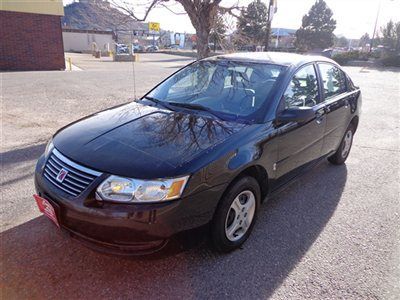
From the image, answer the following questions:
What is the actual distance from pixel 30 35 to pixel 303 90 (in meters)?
17.2

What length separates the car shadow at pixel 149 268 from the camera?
231 centimetres

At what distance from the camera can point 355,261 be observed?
9.07 feet

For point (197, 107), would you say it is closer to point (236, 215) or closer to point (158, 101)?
point (158, 101)

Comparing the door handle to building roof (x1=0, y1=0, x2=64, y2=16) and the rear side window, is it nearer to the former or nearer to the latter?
the rear side window

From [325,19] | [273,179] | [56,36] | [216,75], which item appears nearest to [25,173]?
[216,75]

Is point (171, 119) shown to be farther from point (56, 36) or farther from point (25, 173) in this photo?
point (56, 36)

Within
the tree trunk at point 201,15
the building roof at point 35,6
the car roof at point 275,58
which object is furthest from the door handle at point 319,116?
the building roof at point 35,6

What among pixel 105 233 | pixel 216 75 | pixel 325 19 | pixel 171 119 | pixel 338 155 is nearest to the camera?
pixel 105 233

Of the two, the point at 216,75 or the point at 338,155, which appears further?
the point at 338,155

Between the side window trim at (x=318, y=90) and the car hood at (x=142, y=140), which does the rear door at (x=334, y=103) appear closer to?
the side window trim at (x=318, y=90)

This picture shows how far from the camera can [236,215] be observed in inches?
108

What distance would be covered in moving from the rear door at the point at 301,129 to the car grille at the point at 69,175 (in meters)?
1.73

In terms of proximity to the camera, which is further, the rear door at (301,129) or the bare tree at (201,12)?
the bare tree at (201,12)

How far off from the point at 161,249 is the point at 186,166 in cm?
60
